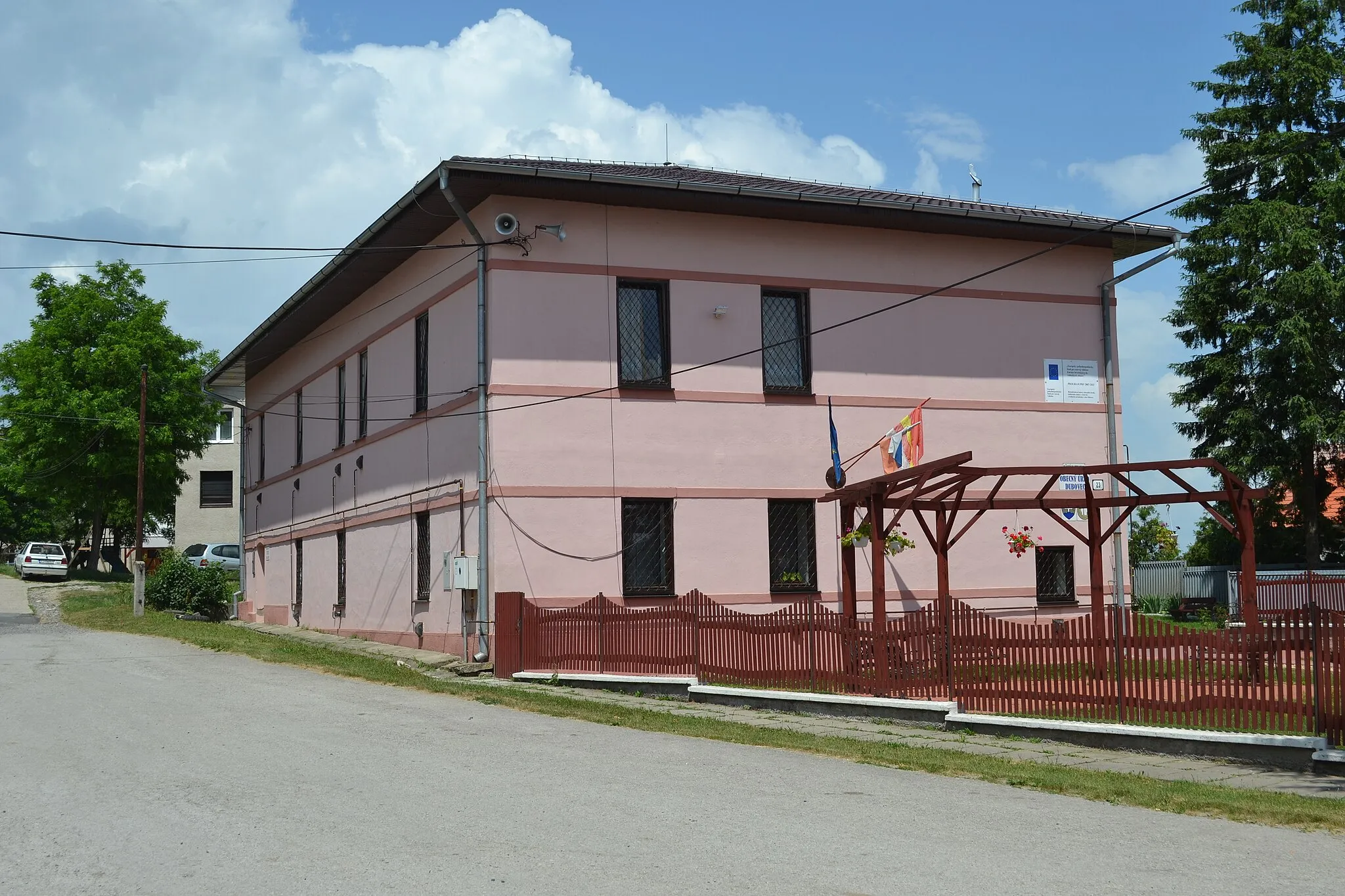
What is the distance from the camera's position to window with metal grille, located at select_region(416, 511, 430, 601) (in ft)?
76.1

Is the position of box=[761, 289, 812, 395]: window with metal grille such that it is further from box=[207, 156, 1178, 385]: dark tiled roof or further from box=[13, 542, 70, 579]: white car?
box=[13, 542, 70, 579]: white car

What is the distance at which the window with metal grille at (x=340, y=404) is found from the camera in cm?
2850

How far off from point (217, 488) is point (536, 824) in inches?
2333

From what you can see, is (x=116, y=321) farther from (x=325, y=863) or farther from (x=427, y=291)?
(x=325, y=863)

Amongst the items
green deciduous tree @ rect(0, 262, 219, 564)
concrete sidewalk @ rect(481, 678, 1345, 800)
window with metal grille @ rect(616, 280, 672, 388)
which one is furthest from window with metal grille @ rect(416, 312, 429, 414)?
green deciduous tree @ rect(0, 262, 219, 564)

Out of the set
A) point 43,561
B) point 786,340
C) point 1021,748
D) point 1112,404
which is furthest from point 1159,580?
point 43,561

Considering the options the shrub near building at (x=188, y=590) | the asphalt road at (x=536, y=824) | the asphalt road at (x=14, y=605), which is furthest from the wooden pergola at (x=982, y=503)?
the asphalt road at (x=14, y=605)

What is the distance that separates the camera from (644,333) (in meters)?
21.6

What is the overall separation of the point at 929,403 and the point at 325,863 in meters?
17.7

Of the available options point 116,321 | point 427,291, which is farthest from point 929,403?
point 116,321

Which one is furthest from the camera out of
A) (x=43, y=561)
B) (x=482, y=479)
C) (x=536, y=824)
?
(x=43, y=561)

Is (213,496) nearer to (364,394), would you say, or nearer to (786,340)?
(364,394)

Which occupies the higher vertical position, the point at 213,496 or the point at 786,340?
the point at 786,340

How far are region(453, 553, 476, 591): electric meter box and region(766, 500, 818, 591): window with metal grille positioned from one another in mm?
5032
